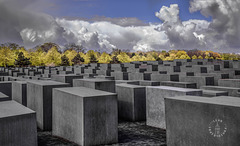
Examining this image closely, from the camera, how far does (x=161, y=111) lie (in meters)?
→ 6.18

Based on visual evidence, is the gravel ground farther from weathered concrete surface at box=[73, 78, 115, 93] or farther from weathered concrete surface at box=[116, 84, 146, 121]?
weathered concrete surface at box=[73, 78, 115, 93]

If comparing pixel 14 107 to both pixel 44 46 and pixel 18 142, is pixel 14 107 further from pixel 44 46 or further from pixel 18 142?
pixel 44 46

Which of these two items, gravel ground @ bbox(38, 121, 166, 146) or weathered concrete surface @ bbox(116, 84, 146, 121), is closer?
gravel ground @ bbox(38, 121, 166, 146)

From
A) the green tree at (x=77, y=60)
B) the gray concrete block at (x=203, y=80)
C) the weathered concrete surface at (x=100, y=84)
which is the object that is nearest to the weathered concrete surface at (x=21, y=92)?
the weathered concrete surface at (x=100, y=84)

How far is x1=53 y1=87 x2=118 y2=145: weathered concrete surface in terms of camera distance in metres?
4.68

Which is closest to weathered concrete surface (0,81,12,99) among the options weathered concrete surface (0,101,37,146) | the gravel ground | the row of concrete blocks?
the row of concrete blocks

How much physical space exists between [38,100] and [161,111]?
3.87m

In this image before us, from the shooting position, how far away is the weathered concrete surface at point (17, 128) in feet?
12.4

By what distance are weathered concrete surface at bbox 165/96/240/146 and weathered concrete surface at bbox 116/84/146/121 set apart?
104 inches

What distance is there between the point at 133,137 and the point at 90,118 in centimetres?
143

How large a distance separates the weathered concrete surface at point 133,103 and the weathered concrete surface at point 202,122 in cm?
264

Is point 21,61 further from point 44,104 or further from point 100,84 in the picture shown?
point 100,84

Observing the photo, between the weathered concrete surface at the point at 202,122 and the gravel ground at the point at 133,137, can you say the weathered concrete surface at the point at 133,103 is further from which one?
the weathered concrete surface at the point at 202,122

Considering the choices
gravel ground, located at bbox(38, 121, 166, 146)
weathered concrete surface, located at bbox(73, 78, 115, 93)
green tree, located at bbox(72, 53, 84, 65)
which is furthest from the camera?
green tree, located at bbox(72, 53, 84, 65)
